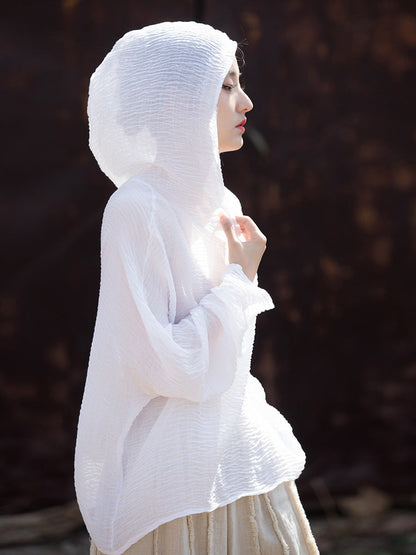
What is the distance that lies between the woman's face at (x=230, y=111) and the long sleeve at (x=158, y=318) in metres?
0.25

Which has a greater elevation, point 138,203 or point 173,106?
point 173,106

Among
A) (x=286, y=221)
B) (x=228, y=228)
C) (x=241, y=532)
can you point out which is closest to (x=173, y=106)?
(x=228, y=228)

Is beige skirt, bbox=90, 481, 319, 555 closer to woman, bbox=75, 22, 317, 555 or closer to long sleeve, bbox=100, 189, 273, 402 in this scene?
woman, bbox=75, 22, 317, 555

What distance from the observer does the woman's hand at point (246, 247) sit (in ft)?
6.16

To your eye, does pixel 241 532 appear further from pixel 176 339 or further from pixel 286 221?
pixel 286 221

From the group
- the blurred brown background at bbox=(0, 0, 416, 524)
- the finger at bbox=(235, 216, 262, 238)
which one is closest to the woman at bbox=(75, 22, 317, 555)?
the finger at bbox=(235, 216, 262, 238)

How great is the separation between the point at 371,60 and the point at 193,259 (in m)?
2.11

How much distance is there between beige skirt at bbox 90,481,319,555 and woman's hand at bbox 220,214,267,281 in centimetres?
45

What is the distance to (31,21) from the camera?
3.53m

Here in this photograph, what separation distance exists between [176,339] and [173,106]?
1.50ft

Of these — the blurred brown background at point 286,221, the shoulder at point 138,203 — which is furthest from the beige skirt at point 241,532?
the blurred brown background at point 286,221

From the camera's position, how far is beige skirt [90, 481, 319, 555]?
1793mm

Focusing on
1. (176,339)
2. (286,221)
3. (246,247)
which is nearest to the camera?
(176,339)

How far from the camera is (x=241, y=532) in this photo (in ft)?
6.06
